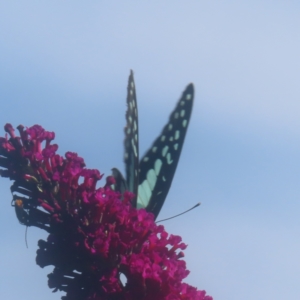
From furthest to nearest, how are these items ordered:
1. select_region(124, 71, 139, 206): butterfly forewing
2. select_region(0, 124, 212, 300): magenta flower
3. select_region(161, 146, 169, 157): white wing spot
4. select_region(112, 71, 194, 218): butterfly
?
select_region(161, 146, 169, 157): white wing spot → select_region(112, 71, 194, 218): butterfly → select_region(124, 71, 139, 206): butterfly forewing → select_region(0, 124, 212, 300): magenta flower

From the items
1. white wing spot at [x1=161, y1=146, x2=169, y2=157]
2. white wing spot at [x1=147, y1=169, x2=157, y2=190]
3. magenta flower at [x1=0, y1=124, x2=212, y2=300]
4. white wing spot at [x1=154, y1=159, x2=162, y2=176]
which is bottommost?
magenta flower at [x1=0, y1=124, x2=212, y2=300]

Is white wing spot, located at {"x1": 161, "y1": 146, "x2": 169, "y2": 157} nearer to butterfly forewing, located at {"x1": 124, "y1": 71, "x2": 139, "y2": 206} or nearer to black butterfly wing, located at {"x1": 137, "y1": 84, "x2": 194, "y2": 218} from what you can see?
black butterfly wing, located at {"x1": 137, "y1": 84, "x2": 194, "y2": 218}

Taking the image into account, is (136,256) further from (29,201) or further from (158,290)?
(29,201)

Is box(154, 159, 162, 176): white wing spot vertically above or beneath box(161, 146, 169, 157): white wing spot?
beneath

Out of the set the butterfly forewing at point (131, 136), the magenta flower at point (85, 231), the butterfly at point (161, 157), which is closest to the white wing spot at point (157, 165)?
the butterfly at point (161, 157)

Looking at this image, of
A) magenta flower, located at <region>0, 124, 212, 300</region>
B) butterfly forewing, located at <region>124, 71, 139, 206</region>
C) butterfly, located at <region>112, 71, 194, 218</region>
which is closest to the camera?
magenta flower, located at <region>0, 124, 212, 300</region>

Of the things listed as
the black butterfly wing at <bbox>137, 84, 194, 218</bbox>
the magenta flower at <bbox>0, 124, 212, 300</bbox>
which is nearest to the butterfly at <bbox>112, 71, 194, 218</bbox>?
the black butterfly wing at <bbox>137, 84, 194, 218</bbox>

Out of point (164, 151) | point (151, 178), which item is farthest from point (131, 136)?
point (151, 178)

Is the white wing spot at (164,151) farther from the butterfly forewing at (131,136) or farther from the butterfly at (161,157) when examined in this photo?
the butterfly forewing at (131,136)
